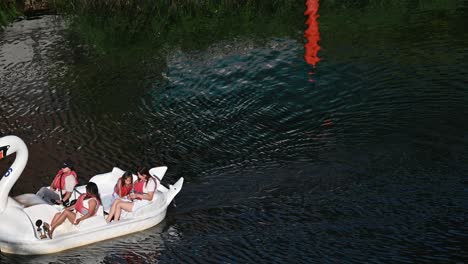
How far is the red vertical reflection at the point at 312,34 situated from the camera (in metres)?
22.5

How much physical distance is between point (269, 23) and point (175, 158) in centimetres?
1034

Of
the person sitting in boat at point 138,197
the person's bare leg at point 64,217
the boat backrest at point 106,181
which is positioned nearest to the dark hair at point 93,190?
the person sitting in boat at point 138,197

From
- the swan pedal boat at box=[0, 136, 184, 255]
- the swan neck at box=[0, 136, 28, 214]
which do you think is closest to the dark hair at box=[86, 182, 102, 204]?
the swan pedal boat at box=[0, 136, 184, 255]

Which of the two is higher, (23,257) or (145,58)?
(145,58)

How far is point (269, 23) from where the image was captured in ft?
86.1

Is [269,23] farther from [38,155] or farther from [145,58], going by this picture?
[38,155]

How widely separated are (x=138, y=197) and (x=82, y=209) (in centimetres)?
116

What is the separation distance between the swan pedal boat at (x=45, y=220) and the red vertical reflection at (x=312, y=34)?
913cm

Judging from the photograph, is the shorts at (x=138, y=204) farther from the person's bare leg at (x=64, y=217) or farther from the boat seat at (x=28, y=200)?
the boat seat at (x=28, y=200)

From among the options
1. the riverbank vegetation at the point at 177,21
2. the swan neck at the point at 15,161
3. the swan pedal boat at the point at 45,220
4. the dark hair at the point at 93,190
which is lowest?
the swan pedal boat at the point at 45,220

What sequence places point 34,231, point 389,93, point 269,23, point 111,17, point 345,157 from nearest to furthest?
point 34,231
point 345,157
point 389,93
point 269,23
point 111,17

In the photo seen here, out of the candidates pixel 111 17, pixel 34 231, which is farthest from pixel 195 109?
pixel 111 17

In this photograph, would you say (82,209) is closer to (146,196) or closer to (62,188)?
(62,188)

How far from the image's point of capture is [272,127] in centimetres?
1847
